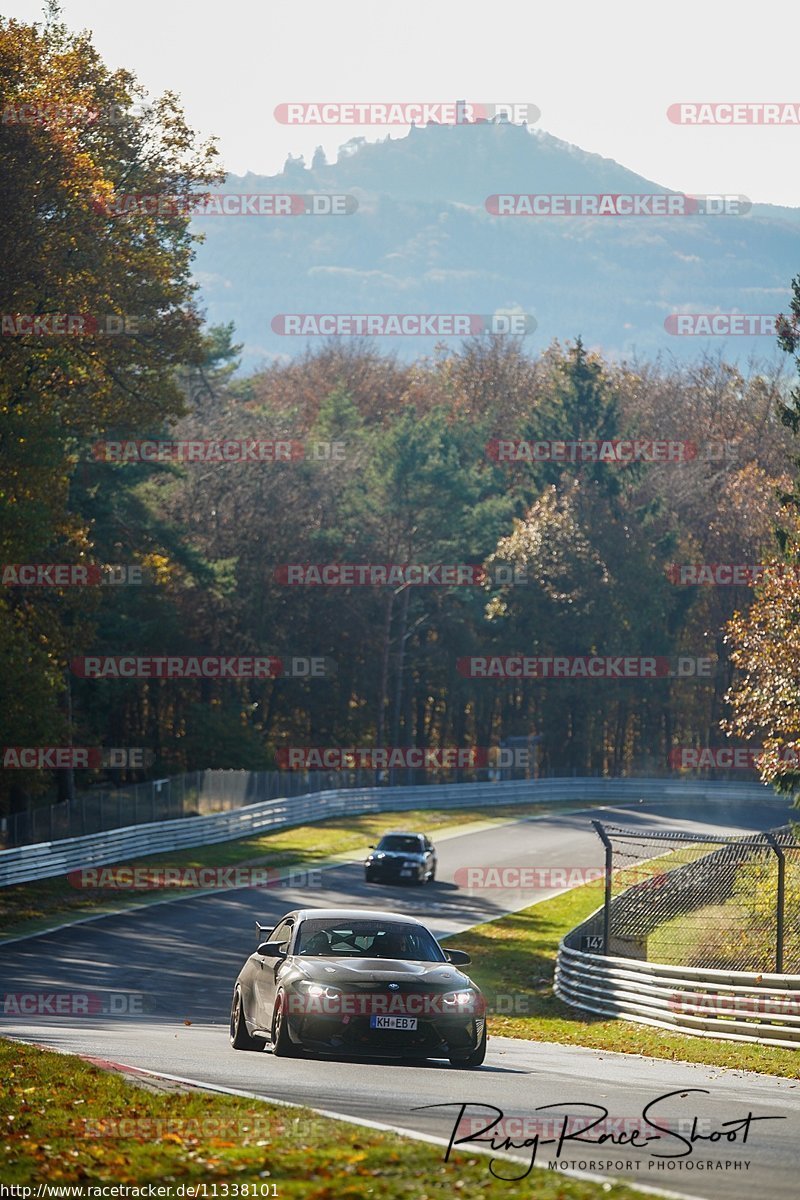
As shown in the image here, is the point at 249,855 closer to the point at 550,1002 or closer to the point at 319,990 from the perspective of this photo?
the point at 550,1002

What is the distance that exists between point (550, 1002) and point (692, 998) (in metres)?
5.95

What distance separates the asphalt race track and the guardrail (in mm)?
3787

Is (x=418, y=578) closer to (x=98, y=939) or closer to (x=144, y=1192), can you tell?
(x=98, y=939)

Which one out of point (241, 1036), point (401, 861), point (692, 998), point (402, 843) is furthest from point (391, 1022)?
point (402, 843)

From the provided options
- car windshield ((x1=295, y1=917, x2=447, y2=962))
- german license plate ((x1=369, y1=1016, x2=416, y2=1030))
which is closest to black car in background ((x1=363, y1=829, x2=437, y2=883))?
car windshield ((x1=295, y1=917, x2=447, y2=962))

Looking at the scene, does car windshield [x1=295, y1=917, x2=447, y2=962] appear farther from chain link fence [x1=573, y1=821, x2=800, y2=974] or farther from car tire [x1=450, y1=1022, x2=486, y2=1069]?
chain link fence [x1=573, y1=821, x2=800, y2=974]

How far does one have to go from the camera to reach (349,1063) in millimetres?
14125

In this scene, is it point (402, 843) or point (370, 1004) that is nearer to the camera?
point (370, 1004)

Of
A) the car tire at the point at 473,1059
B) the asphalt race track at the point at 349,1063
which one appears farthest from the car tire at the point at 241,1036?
the car tire at the point at 473,1059

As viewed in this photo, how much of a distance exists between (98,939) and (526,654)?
54633 mm

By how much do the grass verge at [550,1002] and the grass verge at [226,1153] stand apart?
6.79 m

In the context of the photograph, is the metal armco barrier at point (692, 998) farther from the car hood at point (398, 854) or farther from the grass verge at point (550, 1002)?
the car hood at point (398, 854)

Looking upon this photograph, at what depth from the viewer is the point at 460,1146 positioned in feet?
30.7

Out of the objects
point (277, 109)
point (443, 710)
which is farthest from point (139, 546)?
point (443, 710)
